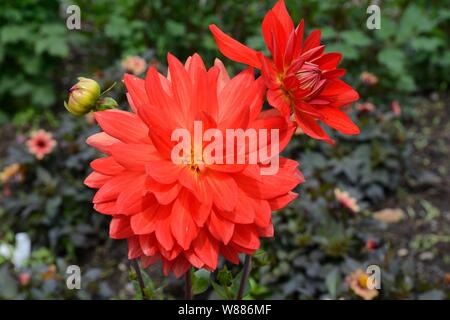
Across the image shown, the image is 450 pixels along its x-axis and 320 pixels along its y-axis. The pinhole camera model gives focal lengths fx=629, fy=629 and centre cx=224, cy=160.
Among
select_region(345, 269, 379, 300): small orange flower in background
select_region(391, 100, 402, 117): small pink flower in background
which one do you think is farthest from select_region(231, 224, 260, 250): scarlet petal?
select_region(391, 100, 402, 117): small pink flower in background

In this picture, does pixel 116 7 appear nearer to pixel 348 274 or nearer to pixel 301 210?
pixel 301 210

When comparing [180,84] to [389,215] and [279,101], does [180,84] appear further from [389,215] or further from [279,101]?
[389,215]

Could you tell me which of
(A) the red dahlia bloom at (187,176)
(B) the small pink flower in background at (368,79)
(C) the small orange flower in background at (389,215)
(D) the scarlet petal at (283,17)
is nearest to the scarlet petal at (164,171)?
(A) the red dahlia bloom at (187,176)

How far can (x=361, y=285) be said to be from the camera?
2.13 m

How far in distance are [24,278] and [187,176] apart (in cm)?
140

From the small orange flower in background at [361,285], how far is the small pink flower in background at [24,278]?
115cm

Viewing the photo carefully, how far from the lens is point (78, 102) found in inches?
49.6

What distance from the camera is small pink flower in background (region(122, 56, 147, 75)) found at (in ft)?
9.90

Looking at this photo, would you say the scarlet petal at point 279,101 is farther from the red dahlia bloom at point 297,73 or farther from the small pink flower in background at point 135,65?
the small pink flower in background at point 135,65

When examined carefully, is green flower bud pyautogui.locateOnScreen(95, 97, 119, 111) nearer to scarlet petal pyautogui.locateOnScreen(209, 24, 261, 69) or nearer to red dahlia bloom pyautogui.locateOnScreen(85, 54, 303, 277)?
red dahlia bloom pyautogui.locateOnScreen(85, 54, 303, 277)

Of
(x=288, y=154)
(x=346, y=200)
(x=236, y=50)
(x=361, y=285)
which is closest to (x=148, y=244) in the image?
(x=236, y=50)

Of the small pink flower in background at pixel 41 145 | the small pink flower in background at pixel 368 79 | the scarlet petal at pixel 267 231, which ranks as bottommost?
the scarlet petal at pixel 267 231

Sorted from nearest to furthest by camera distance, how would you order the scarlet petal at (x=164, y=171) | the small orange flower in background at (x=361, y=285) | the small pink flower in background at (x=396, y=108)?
the scarlet petal at (x=164, y=171) → the small orange flower in background at (x=361, y=285) → the small pink flower in background at (x=396, y=108)

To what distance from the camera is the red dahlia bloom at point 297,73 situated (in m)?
1.12
